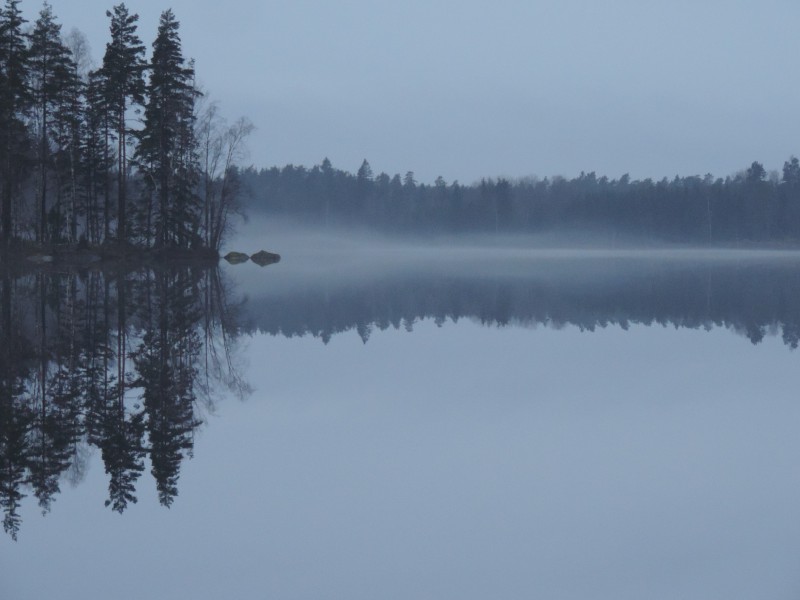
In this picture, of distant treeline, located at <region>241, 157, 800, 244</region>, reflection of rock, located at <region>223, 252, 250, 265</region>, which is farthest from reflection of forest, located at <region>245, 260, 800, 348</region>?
distant treeline, located at <region>241, 157, 800, 244</region>

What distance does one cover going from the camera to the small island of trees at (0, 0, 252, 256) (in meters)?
39.7

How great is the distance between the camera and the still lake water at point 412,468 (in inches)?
202

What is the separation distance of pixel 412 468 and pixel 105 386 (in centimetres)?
479

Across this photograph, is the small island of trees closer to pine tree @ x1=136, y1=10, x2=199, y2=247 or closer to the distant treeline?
pine tree @ x1=136, y1=10, x2=199, y2=247

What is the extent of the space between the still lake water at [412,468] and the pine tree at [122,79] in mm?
28865

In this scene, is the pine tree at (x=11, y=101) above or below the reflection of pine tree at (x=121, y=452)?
above

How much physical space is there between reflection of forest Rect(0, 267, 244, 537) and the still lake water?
0.05m

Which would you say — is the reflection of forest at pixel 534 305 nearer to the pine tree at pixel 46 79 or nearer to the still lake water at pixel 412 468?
the still lake water at pixel 412 468

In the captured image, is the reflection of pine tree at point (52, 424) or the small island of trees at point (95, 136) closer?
the reflection of pine tree at point (52, 424)

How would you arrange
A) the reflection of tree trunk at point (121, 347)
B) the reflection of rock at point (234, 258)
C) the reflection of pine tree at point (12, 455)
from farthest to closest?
the reflection of rock at point (234, 258) < the reflection of tree trunk at point (121, 347) < the reflection of pine tree at point (12, 455)

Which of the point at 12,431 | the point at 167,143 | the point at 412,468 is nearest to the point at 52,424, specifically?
the point at 12,431

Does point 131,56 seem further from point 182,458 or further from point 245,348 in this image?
point 182,458

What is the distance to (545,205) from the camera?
152m

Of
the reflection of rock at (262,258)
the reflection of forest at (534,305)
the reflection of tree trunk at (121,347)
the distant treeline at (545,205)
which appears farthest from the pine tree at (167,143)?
the distant treeline at (545,205)
